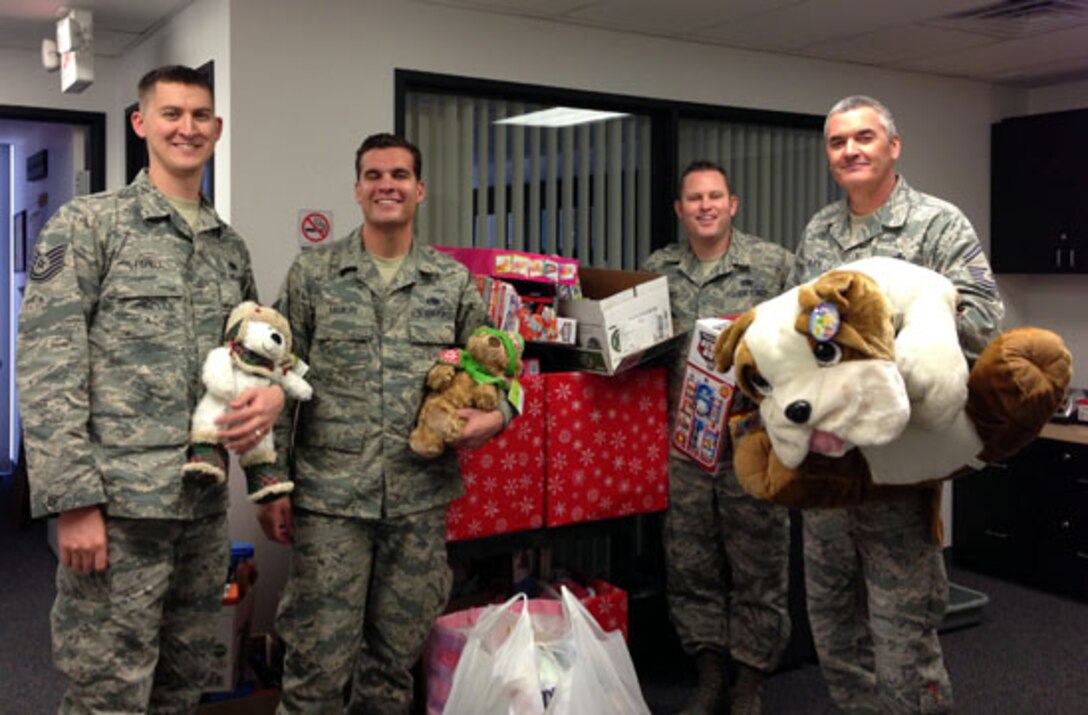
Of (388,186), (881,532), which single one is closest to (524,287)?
(388,186)

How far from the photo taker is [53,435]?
6.10ft

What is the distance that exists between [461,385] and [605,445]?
0.81 m

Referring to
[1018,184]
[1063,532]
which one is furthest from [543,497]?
[1018,184]

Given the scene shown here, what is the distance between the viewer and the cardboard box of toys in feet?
9.38

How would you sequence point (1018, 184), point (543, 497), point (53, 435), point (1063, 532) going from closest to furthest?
point (53, 435), point (543, 497), point (1063, 532), point (1018, 184)

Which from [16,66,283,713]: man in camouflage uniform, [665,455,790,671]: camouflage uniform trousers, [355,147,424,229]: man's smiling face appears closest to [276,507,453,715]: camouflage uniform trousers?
[16,66,283,713]: man in camouflage uniform

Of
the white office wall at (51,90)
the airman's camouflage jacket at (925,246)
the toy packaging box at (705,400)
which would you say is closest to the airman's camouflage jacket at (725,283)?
the toy packaging box at (705,400)

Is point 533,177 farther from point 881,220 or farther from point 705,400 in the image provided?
point 881,220

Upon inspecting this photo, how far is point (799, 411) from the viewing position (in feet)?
5.42

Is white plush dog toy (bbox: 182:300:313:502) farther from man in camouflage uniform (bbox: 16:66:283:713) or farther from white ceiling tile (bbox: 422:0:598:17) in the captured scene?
white ceiling tile (bbox: 422:0:598:17)

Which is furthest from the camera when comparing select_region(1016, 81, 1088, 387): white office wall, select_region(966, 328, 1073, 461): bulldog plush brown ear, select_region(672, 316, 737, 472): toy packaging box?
select_region(1016, 81, 1088, 387): white office wall

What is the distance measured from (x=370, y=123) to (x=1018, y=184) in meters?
3.19

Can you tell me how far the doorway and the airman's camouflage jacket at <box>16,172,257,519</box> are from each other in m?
2.32

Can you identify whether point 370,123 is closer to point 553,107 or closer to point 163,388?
point 553,107
